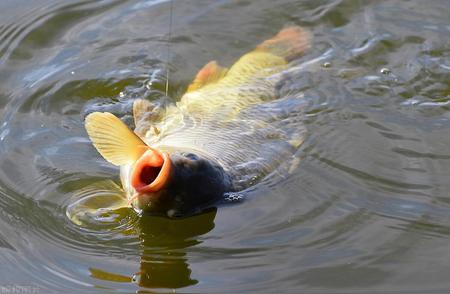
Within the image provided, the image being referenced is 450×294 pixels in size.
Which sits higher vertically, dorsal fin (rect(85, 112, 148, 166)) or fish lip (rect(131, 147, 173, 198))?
dorsal fin (rect(85, 112, 148, 166))

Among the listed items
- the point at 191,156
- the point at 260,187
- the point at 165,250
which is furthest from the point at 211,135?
the point at 165,250

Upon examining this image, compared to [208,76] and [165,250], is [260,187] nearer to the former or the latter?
[165,250]

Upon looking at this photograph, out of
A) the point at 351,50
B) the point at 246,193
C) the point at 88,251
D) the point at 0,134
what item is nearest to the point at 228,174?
the point at 246,193

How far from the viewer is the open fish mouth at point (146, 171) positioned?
3590 mm

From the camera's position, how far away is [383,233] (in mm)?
4066

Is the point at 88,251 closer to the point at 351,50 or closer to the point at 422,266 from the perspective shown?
the point at 422,266

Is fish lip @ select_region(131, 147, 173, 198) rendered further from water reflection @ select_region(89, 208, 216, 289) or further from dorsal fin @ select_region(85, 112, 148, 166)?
water reflection @ select_region(89, 208, 216, 289)

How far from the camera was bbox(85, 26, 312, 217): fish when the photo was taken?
12.3ft

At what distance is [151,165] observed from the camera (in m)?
3.62

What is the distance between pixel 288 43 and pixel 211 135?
1529 millimetres

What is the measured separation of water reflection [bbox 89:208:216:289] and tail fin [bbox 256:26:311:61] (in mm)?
1792

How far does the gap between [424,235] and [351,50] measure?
2.01 metres

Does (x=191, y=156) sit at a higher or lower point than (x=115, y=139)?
lower

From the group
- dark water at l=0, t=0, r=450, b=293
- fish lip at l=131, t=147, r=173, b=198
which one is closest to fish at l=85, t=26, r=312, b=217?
fish lip at l=131, t=147, r=173, b=198
